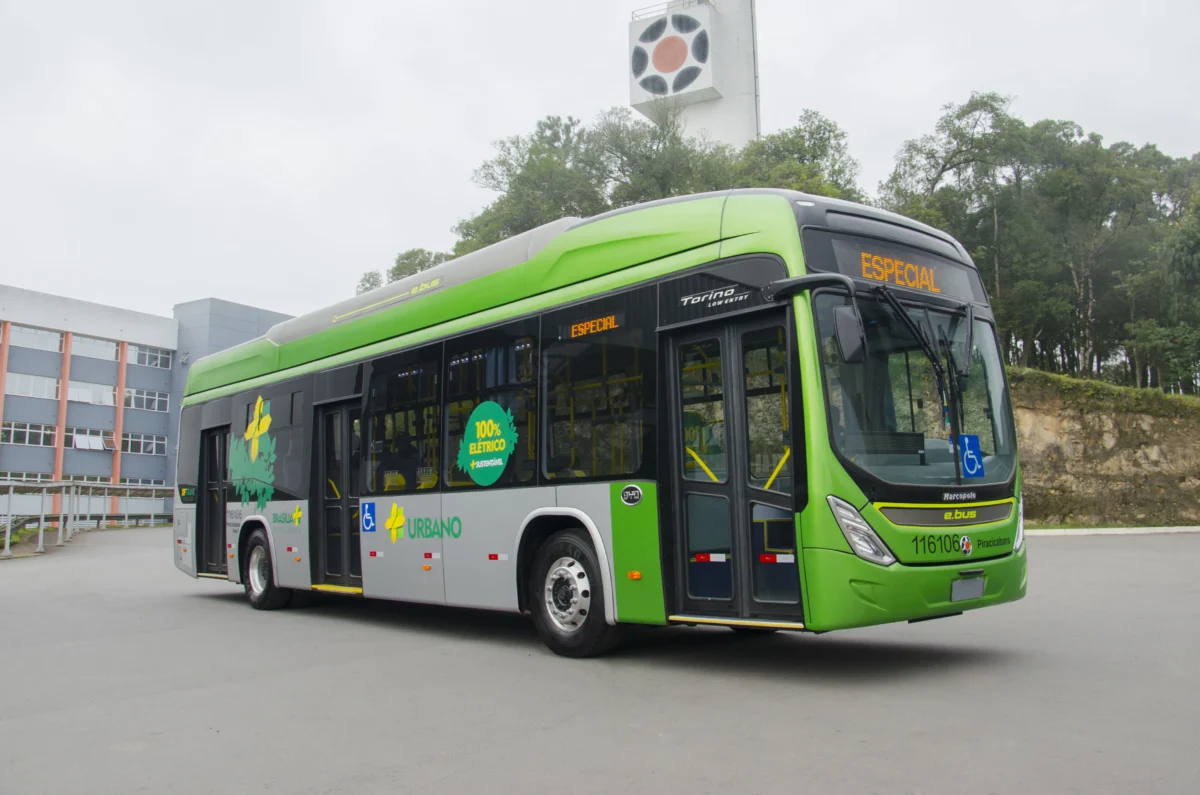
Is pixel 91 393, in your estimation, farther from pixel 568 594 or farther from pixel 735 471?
pixel 735 471

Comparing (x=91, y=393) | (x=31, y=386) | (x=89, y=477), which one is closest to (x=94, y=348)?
(x=91, y=393)

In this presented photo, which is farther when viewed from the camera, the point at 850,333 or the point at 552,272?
the point at 552,272

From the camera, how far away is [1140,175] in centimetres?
5178

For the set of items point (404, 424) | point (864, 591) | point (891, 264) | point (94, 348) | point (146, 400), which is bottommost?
point (864, 591)

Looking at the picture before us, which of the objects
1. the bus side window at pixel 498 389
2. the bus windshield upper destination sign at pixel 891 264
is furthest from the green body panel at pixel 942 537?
the bus side window at pixel 498 389

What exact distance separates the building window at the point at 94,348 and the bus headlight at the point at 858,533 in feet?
222

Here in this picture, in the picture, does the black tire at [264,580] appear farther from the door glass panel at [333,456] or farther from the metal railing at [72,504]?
the metal railing at [72,504]

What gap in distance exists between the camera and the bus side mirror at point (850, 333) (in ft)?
21.3

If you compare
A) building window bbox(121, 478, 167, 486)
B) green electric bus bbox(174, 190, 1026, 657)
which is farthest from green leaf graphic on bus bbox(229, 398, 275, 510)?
building window bbox(121, 478, 167, 486)

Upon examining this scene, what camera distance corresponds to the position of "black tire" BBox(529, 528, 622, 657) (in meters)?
8.09

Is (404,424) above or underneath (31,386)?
underneath

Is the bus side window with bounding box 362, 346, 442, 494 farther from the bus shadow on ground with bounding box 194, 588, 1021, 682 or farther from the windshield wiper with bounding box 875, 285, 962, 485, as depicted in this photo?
the windshield wiper with bounding box 875, 285, 962, 485

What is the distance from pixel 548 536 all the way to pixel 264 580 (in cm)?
630

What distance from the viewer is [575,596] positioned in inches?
326
